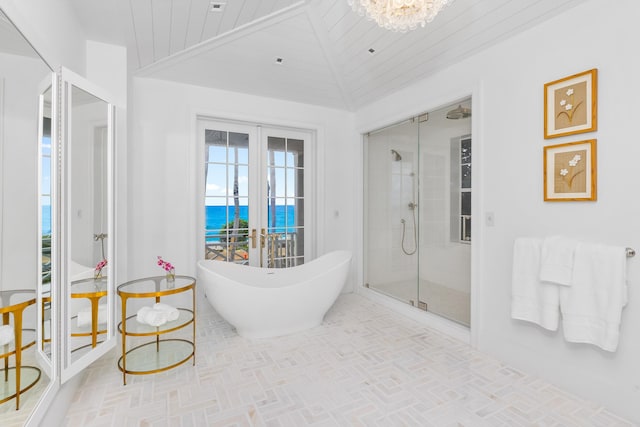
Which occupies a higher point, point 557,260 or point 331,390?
point 557,260

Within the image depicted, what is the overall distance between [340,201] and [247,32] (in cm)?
221

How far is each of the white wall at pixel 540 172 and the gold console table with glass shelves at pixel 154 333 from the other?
7.44 ft

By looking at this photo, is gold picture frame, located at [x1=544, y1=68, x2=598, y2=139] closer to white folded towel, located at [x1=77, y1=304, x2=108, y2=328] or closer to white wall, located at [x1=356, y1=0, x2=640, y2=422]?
white wall, located at [x1=356, y1=0, x2=640, y2=422]

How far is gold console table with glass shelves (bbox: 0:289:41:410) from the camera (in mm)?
1084

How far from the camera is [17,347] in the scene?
1.20 metres

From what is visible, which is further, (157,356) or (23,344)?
(157,356)

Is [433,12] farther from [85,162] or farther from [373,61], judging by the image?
[85,162]

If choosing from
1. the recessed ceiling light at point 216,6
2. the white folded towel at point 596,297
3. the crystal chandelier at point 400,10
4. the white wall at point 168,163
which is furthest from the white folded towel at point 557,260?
the white wall at point 168,163

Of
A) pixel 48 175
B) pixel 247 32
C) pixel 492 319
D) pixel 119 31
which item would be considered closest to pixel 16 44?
pixel 48 175

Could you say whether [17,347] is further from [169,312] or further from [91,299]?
[169,312]

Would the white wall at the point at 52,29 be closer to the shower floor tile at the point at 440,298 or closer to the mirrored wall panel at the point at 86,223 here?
the mirrored wall panel at the point at 86,223

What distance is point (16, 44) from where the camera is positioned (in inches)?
45.9

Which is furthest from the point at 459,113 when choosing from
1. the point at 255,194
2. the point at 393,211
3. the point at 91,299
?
the point at 91,299

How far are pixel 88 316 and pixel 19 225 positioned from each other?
1.04 metres
